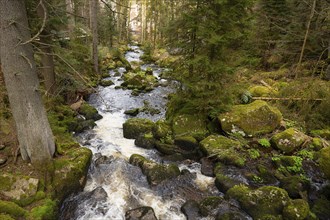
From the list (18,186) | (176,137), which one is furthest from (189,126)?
(18,186)

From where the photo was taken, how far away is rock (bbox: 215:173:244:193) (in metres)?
6.36

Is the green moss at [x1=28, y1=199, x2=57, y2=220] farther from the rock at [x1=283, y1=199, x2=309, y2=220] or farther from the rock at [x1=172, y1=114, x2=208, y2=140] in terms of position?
the rock at [x1=283, y1=199, x2=309, y2=220]

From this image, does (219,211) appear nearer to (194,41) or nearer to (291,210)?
(291,210)

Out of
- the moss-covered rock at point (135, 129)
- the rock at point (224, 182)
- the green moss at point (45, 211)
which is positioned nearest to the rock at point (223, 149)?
the rock at point (224, 182)

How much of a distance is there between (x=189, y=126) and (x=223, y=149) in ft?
6.06

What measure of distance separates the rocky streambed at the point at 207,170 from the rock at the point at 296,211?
0.9 inches

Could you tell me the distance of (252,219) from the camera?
18.0 feet

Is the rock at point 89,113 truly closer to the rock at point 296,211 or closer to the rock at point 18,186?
the rock at point 18,186

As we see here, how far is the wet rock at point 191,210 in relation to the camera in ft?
18.1

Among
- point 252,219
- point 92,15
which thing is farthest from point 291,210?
point 92,15

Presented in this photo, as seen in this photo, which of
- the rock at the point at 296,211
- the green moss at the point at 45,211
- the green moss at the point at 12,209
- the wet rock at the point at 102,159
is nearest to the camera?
the green moss at the point at 12,209

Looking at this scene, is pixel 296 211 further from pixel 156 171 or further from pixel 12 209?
pixel 12 209

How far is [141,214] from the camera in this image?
210 inches

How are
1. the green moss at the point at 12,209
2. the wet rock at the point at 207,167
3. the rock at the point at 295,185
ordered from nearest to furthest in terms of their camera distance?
1. the green moss at the point at 12,209
2. the rock at the point at 295,185
3. the wet rock at the point at 207,167
